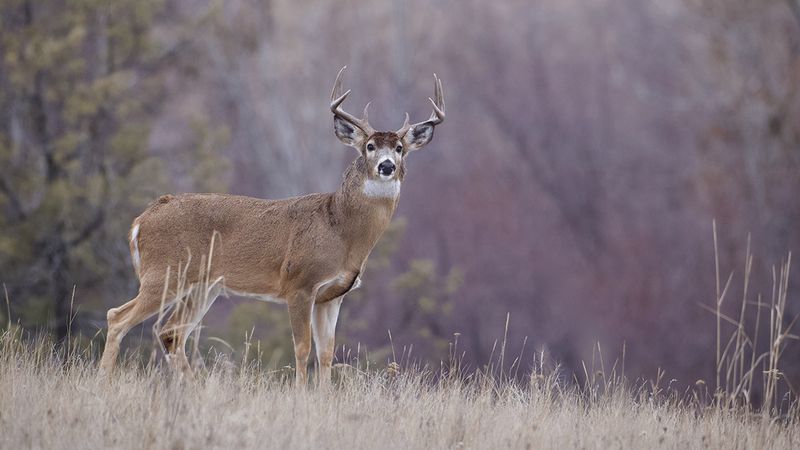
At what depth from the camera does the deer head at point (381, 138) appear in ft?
33.4

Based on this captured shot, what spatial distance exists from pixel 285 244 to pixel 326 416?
2.64m

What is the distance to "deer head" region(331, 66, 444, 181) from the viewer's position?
400 inches

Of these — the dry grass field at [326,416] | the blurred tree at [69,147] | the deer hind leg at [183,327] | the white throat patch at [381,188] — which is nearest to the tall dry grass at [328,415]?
the dry grass field at [326,416]

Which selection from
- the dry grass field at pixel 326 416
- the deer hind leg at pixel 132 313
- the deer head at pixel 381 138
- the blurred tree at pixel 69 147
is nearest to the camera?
the dry grass field at pixel 326 416

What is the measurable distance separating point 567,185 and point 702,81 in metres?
5.48

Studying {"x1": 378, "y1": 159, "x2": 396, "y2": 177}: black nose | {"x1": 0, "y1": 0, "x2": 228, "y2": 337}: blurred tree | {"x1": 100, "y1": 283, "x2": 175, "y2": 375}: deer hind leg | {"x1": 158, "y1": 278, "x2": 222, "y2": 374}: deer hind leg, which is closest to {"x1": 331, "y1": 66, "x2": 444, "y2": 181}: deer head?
{"x1": 378, "y1": 159, "x2": 396, "y2": 177}: black nose

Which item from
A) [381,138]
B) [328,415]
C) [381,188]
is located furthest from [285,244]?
[328,415]

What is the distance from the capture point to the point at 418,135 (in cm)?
1079

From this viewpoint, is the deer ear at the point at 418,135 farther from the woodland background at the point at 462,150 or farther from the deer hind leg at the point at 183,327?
the woodland background at the point at 462,150

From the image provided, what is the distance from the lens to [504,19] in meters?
42.3

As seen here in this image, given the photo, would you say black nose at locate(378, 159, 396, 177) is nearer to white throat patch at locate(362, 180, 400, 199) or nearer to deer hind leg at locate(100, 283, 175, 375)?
white throat patch at locate(362, 180, 400, 199)

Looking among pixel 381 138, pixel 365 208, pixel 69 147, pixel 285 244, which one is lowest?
pixel 285 244

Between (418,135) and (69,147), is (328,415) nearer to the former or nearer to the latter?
(418,135)

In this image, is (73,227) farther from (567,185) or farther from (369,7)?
(567,185)
